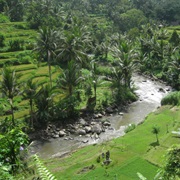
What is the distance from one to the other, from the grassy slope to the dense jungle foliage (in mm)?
4150

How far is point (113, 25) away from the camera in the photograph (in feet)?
237

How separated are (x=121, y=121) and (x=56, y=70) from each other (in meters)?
13.6

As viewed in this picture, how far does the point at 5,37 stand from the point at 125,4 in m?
51.7

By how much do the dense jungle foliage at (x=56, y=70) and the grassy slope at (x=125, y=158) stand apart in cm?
415

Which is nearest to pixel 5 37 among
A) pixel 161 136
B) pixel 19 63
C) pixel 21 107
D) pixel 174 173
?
pixel 19 63

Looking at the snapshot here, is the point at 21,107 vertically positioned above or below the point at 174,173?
below

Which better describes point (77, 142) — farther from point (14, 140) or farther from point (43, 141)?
point (14, 140)

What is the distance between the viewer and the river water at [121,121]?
23.3m

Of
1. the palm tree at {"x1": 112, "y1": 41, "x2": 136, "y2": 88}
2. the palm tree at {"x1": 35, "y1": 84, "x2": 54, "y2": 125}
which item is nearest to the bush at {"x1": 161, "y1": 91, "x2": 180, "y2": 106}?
the palm tree at {"x1": 112, "y1": 41, "x2": 136, "y2": 88}

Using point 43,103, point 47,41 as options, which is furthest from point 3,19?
point 43,103

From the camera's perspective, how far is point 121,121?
93.4ft

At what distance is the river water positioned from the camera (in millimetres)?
23312

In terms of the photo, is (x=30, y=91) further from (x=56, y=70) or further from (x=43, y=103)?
(x=56, y=70)

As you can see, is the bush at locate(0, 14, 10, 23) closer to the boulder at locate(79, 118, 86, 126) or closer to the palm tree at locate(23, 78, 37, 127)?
the palm tree at locate(23, 78, 37, 127)
